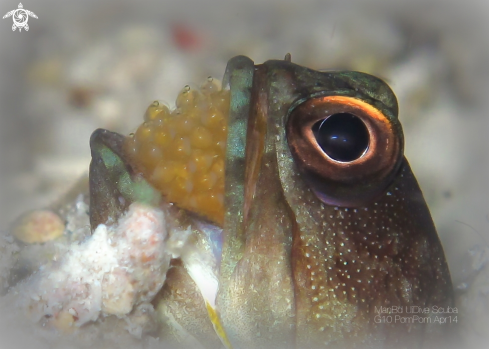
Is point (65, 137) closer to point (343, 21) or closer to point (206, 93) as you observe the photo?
point (206, 93)

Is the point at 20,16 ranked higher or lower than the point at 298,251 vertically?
higher

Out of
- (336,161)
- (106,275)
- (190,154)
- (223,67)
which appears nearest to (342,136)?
(336,161)

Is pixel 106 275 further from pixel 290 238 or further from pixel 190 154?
pixel 290 238

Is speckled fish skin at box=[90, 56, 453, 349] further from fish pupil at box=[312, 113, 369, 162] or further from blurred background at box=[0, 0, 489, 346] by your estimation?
blurred background at box=[0, 0, 489, 346]

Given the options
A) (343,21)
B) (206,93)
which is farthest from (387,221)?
(343,21)

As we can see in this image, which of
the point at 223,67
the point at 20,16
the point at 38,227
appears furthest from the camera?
the point at 223,67

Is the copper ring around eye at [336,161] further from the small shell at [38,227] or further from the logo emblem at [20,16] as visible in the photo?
the logo emblem at [20,16]

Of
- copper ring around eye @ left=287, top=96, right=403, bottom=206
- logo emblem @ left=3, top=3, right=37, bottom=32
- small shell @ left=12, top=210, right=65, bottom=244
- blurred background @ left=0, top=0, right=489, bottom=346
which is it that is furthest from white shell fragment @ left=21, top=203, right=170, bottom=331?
logo emblem @ left=3, top=3, right=37, bottom=32
